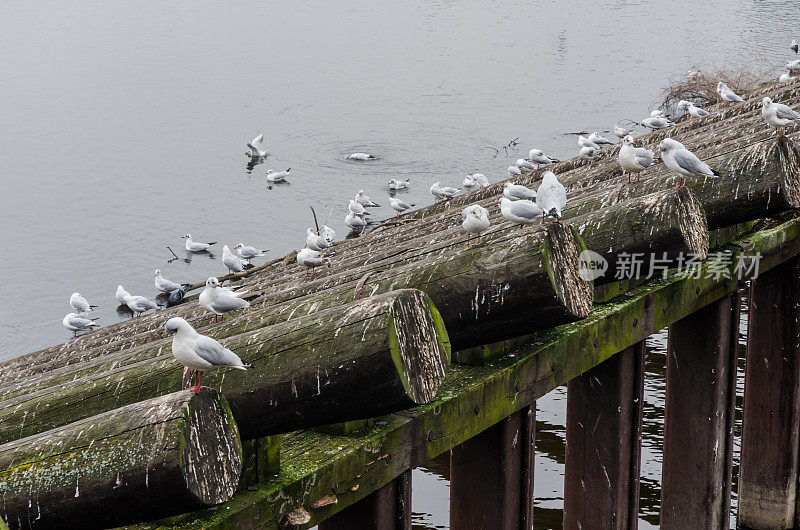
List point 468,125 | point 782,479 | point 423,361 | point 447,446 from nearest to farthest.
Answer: point 423,361 < point 447,446 < point 782,479 < point 468,125

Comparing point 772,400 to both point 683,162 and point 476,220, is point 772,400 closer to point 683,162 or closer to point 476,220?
point 683,162

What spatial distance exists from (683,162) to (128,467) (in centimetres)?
422

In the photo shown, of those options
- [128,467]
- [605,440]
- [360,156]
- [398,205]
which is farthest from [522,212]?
[360,156]

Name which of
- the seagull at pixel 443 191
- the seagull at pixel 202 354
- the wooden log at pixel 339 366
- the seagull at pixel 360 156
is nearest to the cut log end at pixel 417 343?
the wooden log at pixel 339 366

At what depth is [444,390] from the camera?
13.2ft

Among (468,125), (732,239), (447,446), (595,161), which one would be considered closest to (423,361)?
(447,446)

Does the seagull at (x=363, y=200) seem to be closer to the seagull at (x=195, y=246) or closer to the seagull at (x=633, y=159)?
the seagull at (x=195, y=246)

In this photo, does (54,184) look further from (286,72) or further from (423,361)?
(423,361)

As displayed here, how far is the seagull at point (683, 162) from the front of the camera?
546cm

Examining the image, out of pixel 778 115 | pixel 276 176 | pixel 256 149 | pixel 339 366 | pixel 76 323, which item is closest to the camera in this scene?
pixel 339 366

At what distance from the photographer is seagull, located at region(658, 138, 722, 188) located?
5.46 m

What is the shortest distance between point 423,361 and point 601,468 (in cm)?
259

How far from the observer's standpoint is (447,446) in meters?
4.01

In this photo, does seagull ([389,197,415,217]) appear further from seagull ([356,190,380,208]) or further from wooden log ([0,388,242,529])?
wooden log ([0,388,242,529])
